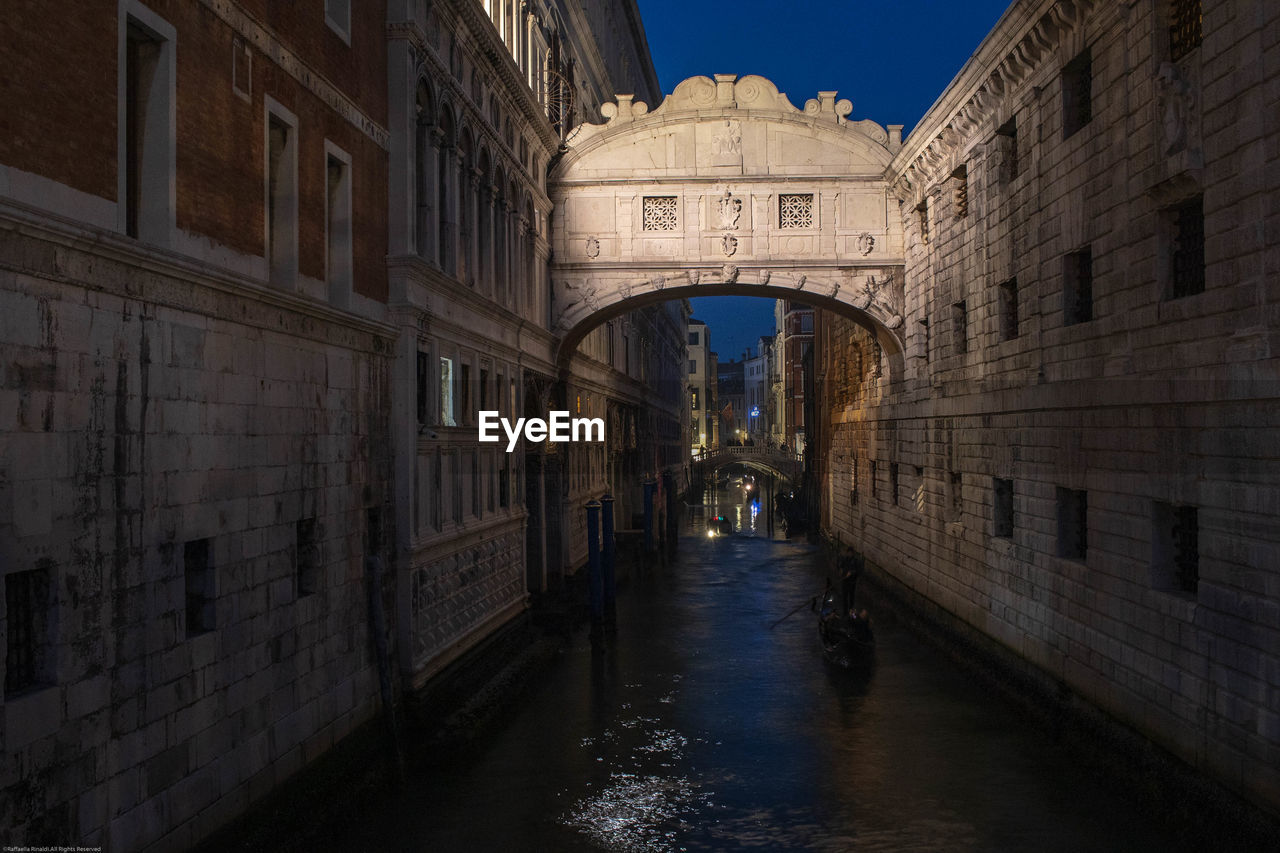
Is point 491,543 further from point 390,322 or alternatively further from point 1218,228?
point 1218,228

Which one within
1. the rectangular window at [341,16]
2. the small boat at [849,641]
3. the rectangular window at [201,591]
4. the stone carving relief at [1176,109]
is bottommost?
the small boat at [849,641]

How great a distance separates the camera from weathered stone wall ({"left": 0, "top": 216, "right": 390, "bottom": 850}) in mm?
6219

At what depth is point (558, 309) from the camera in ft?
70.0

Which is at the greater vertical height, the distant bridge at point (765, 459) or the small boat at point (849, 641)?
the distant bridge at point (765, 459)

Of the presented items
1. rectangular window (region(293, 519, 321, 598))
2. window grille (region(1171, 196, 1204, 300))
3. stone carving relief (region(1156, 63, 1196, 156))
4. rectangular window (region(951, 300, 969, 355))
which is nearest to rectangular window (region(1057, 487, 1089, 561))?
window grille (region(1171, 196, 1204, 300))

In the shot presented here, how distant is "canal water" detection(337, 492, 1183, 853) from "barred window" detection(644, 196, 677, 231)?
7.98 m

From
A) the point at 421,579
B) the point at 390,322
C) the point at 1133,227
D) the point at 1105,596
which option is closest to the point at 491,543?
the point at 421,579

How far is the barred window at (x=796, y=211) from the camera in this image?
21.0 m

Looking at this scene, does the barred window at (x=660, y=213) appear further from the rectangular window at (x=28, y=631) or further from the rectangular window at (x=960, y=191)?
the rectangular window at (x=28, y=631)

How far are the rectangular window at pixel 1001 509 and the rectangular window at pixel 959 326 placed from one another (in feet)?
10.2

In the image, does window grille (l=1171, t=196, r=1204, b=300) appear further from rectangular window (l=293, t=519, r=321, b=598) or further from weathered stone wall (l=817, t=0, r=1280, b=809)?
Result: rectangular window (l=293, t=519, r=321, b=598)

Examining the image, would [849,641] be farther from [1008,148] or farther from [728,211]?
[728,211]

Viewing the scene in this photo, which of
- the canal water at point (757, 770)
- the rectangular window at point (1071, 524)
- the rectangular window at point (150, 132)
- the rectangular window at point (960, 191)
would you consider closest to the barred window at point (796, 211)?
the rectangular window at point (960, 191)

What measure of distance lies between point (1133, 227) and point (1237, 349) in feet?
8.28
